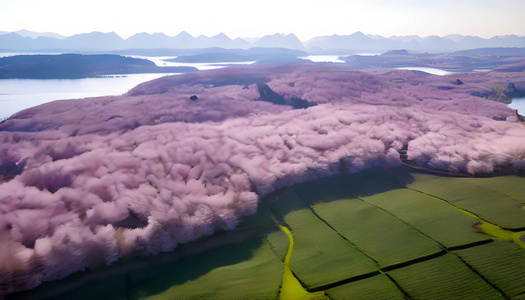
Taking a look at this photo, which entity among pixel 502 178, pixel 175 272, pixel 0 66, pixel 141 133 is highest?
pixel 0 66

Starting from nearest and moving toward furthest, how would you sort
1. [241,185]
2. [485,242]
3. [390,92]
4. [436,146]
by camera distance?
[485,242] → [241,185] → [436,146] → [390,92]

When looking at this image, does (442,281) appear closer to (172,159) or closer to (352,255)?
(352,255)

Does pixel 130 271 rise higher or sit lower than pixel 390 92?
lower

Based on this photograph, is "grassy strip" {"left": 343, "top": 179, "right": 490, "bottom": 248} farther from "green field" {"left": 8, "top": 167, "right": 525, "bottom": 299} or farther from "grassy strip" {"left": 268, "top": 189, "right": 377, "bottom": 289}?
"grassy strip" {"left": 268, "top": 189, "right": 377, "bottom": 289}

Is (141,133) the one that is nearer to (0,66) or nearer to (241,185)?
(241,185)

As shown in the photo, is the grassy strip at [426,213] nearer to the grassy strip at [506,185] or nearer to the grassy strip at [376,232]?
the grassy strip at [376,232]

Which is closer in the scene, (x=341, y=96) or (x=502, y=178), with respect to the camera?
(x=502, y=178)

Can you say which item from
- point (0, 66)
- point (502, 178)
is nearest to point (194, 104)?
point (502, 178)
